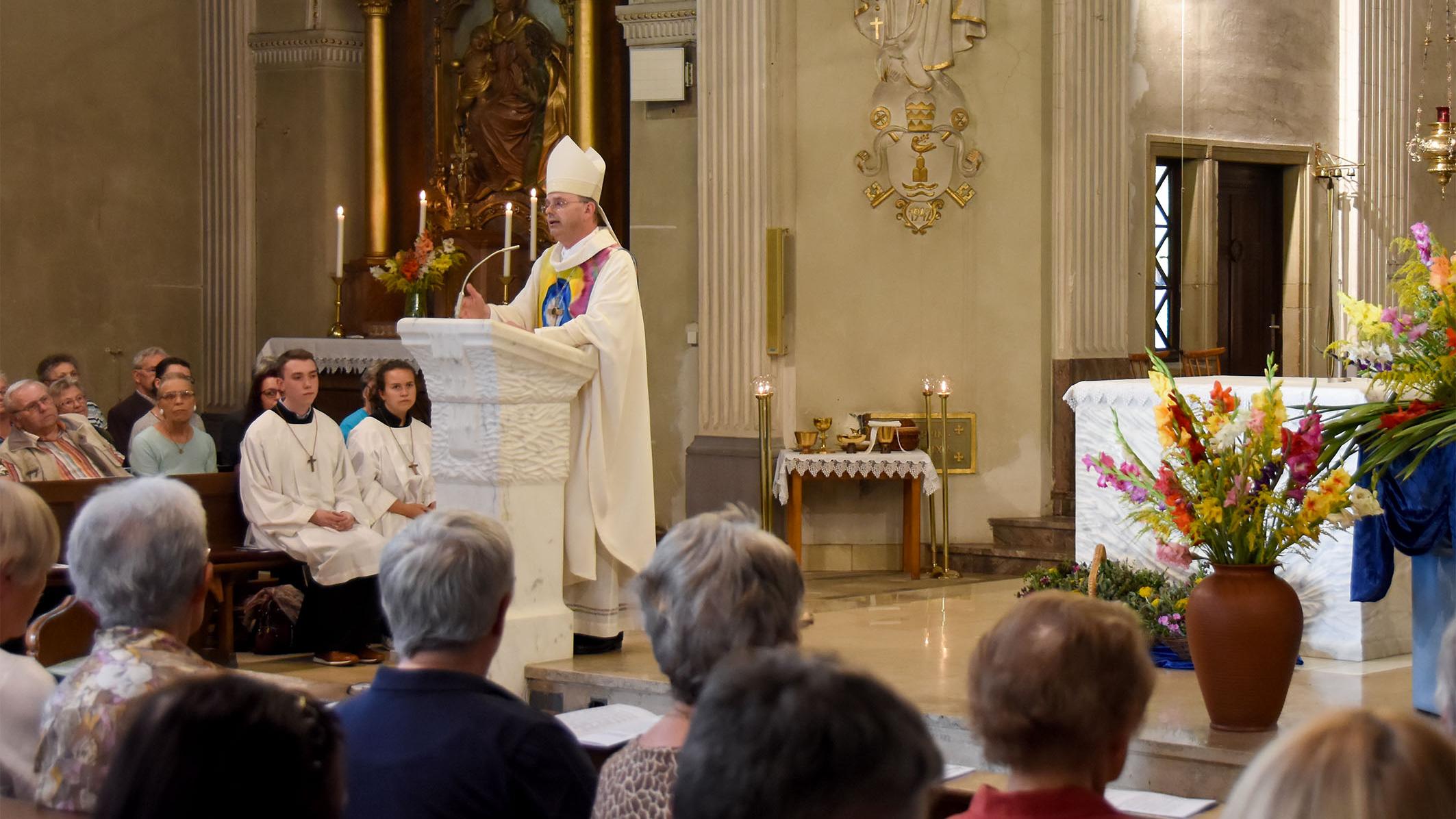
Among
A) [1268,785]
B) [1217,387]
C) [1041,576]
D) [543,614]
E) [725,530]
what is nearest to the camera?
[1268,785]

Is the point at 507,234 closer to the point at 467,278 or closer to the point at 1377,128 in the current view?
the point at 467,278

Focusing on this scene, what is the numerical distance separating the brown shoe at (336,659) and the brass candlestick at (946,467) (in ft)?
12.1

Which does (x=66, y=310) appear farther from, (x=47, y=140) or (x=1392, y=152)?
(x=1392, y=152)

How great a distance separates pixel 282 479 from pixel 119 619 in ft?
15.1

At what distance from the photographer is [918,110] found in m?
9.80

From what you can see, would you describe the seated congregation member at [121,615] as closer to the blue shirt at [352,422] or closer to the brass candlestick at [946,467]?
the blue shirt at [352,422]

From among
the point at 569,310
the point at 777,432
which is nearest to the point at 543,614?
the point at 569,310

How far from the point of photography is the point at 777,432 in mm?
9820

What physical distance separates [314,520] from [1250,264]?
6.48 meters

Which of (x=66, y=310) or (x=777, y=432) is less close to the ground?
(x=66, y=310)

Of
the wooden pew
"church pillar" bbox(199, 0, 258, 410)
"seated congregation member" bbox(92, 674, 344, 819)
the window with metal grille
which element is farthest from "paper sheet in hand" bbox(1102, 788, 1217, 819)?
"church pillar" bbox(199, 0, 258, 410)

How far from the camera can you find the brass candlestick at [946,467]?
9.55 meters

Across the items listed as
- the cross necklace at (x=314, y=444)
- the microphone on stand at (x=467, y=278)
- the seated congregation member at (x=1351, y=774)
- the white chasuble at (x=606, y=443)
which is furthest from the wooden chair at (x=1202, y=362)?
the seated congregation member at (x=1351, y=774)

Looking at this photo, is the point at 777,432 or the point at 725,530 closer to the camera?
the point at 725,530
